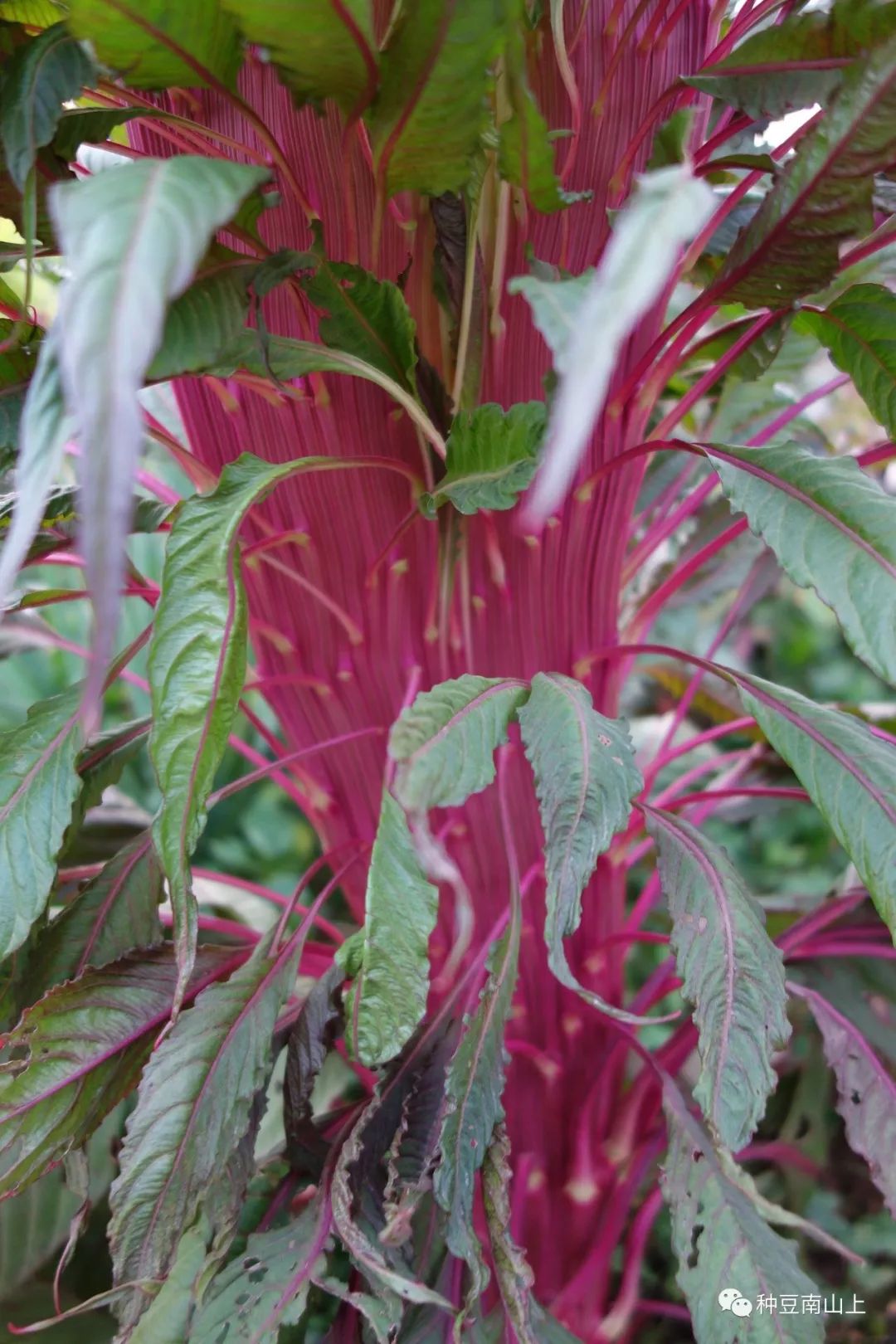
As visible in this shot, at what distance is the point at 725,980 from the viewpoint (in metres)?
0.49

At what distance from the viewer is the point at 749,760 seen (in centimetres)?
93

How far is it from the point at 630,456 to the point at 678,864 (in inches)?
9.2

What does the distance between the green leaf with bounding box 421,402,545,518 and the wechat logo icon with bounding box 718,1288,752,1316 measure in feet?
1.41

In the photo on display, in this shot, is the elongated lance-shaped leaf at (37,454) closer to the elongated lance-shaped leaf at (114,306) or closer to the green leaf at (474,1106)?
the elongated lance-shaped leaf at (114,306)

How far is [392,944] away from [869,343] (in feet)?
1.35

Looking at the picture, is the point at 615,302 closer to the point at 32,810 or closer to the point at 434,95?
the point at 434,95

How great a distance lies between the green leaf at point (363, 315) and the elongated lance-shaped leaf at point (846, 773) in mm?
260

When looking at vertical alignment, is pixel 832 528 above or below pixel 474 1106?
above

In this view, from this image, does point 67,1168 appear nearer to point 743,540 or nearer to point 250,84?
point 250,84

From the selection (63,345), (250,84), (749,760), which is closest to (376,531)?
(250,84)

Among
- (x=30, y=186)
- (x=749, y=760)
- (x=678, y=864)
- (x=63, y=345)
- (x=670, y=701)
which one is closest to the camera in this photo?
(x=63, y=345)

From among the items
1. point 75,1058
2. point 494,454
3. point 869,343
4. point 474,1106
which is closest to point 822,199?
point 869,343

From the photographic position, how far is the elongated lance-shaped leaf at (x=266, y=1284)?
0.50m

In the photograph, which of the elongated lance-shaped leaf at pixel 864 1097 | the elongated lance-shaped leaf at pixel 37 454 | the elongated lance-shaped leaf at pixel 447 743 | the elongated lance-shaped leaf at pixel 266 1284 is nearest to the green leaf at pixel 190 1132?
the elongated lance-shaped leaf at pixel 266 1284
